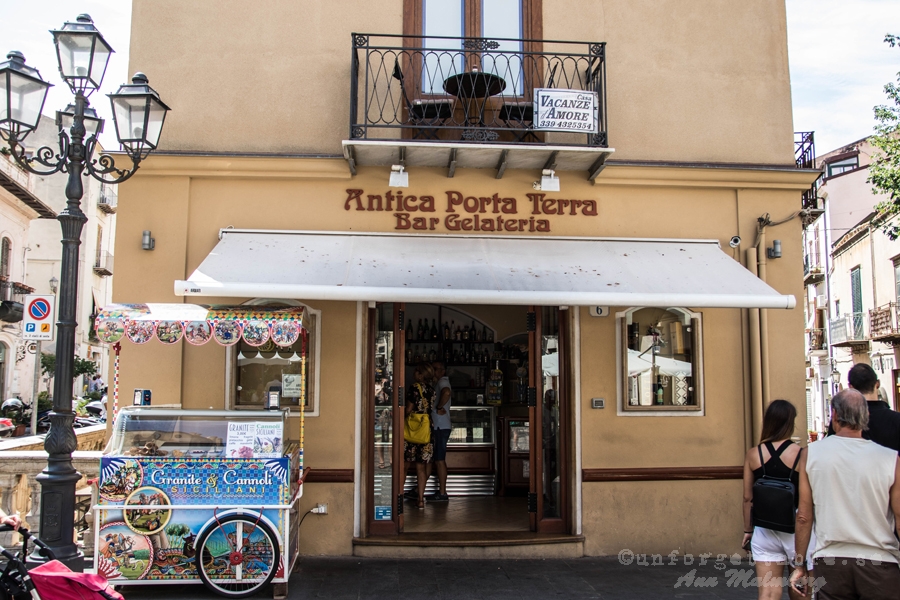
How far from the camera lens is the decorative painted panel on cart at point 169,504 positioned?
616 centimetres

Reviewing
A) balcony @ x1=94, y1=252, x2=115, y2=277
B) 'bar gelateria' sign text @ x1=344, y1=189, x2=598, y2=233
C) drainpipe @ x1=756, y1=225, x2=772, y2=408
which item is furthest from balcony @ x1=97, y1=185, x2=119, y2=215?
drainpipe @ x1=756, y1=225, x2=772, y2=408

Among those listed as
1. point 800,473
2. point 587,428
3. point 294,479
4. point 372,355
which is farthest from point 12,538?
point 800,473

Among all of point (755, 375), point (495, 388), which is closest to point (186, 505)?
point (495, 388)

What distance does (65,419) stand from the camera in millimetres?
5828

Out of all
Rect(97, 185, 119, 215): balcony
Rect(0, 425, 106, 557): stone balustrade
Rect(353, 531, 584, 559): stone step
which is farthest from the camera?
Rect(97, 185, 119, 215): balcony

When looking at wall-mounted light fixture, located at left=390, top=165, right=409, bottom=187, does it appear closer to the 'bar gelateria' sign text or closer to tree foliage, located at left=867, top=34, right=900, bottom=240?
the 'bar gelateria' sign text

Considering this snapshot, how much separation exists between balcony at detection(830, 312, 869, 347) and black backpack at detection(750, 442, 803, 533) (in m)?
26.1

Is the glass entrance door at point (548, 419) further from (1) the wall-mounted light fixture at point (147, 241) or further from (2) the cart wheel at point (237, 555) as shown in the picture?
(1) the wall-mounted light fixture at point (147, 241)

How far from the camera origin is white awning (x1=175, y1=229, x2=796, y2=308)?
21.5 ft

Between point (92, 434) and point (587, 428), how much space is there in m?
7.33

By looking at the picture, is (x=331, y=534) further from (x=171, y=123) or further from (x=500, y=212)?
(x=171, y=123)

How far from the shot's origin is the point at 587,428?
26.0 feet

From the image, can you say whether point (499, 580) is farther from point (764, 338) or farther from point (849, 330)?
point (849, 330)

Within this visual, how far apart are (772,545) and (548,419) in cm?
363
